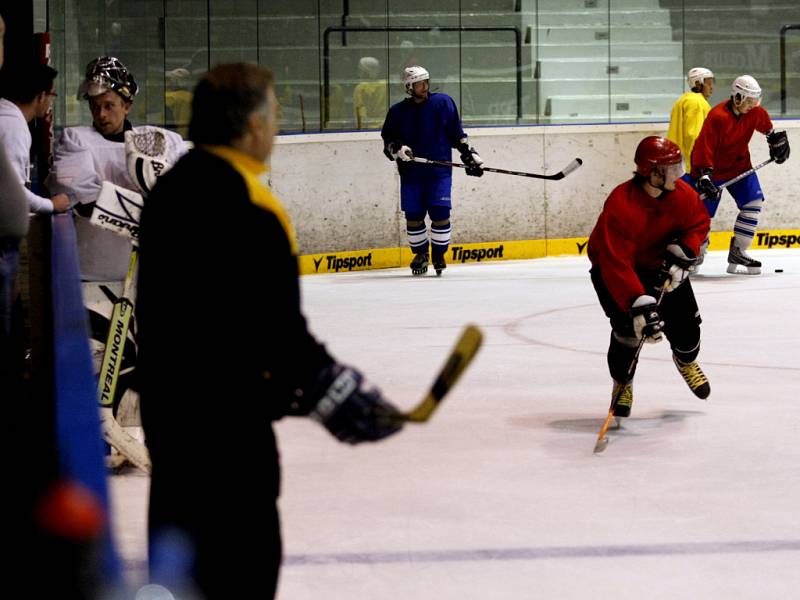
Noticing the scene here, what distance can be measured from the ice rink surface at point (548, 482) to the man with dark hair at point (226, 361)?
97 cm

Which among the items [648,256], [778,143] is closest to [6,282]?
[648,256]

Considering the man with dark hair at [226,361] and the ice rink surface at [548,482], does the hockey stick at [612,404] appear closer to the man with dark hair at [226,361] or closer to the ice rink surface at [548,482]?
the ice rink surface at [548,482]

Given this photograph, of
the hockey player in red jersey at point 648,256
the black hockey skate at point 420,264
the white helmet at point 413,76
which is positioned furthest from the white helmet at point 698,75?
the hockey player in red jersey at point 648,256

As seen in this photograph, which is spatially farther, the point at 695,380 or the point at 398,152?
the point at 398,152

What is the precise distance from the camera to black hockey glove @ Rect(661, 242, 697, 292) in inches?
173

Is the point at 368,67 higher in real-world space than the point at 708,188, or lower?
higher

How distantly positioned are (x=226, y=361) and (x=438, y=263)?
808 centimetres

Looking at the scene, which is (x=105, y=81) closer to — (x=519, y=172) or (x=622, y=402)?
(x=622, y=402)

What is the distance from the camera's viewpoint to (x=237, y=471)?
176cm

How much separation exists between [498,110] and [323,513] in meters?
7.93

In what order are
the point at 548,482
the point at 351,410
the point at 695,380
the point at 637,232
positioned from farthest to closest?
1. the point at 695,380
2. the point at 637,232
3. the point at 548,482
4. the point at 351,410

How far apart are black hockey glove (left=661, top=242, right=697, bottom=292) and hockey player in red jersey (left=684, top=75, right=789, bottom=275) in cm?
465

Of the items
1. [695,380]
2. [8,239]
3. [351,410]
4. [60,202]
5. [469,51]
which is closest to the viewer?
[351,410]

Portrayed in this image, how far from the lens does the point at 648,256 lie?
452 cm
